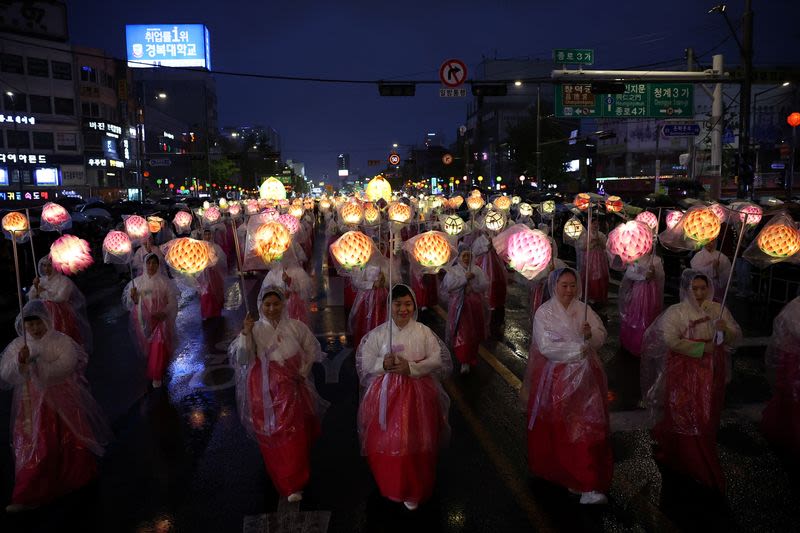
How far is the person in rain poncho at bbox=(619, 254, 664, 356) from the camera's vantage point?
7.74m

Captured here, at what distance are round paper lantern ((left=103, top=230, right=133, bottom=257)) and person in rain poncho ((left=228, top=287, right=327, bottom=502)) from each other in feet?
17.6

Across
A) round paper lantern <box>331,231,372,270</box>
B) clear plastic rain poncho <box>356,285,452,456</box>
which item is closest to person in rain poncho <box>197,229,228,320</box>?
round paper lantern <box>331,231,372,270</box>

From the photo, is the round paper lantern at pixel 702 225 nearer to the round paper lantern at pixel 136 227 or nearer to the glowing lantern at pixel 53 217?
the round paper lantern at pixel 136 227

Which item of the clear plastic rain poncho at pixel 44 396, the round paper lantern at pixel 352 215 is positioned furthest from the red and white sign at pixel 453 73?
the clear plastic rain poncho at pixel 44 396

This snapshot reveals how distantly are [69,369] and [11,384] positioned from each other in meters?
0.40

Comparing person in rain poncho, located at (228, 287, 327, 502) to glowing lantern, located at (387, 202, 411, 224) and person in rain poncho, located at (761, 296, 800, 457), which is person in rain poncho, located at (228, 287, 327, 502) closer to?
person in rain poncho, located at (761, 296, 800, 457)

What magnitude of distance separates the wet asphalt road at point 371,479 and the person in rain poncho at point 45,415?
167 mm

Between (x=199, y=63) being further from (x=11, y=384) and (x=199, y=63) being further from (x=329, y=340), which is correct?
(x=11, y=384)

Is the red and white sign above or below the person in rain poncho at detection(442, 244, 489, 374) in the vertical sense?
above

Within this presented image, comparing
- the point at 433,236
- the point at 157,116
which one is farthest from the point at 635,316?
the point at 157,116

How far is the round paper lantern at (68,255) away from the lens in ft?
25.3

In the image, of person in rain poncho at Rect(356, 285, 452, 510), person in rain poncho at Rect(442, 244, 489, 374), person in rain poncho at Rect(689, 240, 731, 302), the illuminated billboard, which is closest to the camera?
person in rain poncho at Rect(356, 285, 452, 510)

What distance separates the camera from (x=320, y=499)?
173 inches

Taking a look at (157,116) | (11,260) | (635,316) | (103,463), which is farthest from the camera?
(157,116)
